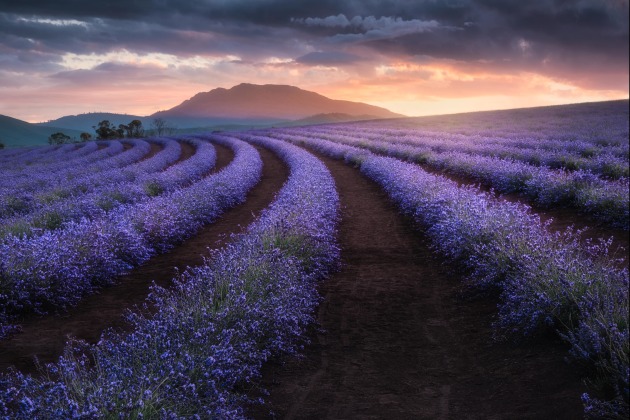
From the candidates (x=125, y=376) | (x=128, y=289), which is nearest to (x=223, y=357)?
(x=125, y=376)

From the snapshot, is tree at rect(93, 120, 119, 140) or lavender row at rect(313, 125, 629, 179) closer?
lavender row at rect(313, 125, 629, 179)

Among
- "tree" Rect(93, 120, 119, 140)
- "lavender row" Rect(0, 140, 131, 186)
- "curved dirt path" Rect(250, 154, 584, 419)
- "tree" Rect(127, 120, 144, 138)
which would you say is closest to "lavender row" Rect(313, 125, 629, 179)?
"curved dirt path" Rect(250, 154, 584, 419)

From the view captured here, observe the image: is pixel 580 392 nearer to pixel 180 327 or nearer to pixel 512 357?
pixel 512 357

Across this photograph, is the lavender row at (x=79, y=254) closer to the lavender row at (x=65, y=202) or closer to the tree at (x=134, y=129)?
the lavender row at (x=65, y=202)

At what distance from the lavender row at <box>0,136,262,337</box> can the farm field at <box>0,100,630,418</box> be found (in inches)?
1.3

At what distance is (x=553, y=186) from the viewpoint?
11.3 m

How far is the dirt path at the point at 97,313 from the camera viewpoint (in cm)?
477

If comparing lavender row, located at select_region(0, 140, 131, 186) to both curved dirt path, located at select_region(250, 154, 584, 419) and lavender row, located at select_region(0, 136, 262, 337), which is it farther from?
curved dirt path, located at select_region(250, 154, 584, 419)

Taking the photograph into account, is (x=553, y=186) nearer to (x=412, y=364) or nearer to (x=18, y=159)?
(x=412, y=364)

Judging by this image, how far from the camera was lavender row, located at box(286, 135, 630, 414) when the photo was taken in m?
3.55

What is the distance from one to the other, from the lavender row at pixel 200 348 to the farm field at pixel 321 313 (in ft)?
0.07

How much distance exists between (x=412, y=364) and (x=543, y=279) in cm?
148

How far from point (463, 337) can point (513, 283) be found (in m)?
0.78

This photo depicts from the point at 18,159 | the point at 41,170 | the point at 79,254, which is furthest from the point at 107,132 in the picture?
the point at 79,254
